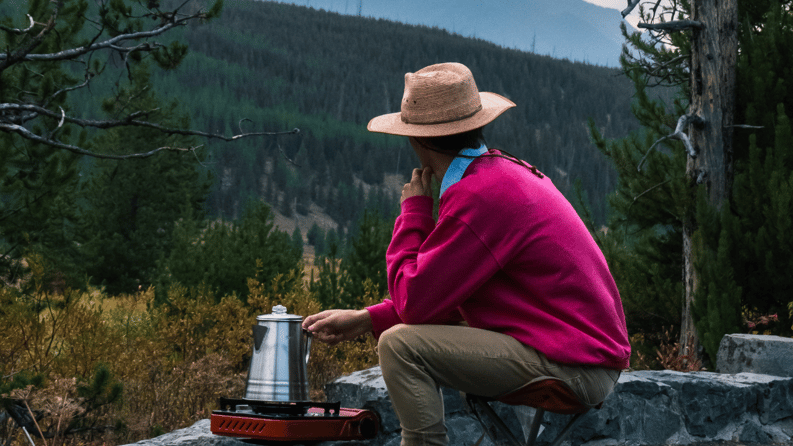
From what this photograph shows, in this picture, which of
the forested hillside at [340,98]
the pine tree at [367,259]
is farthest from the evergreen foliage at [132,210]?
the forested hillside at [340,98]

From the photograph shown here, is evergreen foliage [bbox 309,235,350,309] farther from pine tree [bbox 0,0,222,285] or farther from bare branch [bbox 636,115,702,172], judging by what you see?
bare branch [bbox 636,115,702,172]

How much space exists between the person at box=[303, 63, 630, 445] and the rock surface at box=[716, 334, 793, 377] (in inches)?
113

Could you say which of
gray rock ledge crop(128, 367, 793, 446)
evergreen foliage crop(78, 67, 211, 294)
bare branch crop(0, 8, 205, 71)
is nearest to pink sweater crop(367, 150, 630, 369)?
gray rock ledge crop(128, 367, 793, 446)

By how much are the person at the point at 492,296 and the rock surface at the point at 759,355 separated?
9.41 ft

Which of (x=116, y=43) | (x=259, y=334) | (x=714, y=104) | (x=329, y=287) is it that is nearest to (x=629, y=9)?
(x=714, y=104)

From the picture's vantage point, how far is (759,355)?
14.9ft

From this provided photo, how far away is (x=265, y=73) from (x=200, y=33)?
18882mm

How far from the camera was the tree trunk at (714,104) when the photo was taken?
6.89 metres

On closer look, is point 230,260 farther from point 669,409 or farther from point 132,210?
point 132,210

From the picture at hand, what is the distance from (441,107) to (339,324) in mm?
738

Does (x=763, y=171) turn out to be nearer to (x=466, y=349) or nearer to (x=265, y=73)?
(x=466, y=349)

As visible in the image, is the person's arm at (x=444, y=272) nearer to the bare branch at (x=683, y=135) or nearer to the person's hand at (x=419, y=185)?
the person's hand at (x=419, y=185)

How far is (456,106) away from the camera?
214 cm

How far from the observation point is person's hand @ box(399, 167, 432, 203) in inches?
85.4
